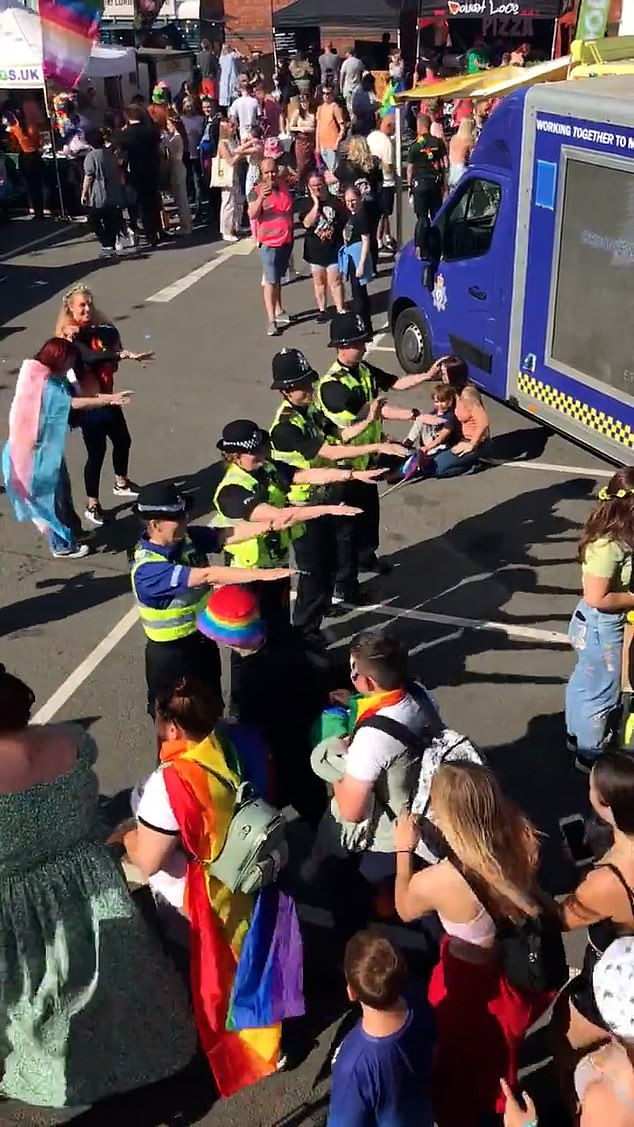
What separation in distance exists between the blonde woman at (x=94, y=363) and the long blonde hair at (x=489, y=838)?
15.8ft

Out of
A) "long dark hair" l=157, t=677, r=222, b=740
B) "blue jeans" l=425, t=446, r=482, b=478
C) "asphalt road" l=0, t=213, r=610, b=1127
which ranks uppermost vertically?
"long dark hair" l=157, t=677, r=222, b=740

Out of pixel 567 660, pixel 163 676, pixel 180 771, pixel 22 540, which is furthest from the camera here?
pixel 22 540

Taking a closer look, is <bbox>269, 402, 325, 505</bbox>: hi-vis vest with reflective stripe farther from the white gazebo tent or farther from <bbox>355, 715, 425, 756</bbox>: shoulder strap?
the white gazebo tent

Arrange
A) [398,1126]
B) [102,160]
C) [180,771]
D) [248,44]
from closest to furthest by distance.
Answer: [398,1126] < [180,771] < [102,160] < [248,44]

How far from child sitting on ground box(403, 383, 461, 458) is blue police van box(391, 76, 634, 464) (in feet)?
3.58

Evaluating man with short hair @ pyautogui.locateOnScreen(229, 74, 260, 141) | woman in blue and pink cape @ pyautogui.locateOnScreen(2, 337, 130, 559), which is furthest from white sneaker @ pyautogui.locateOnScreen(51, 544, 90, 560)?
man with short hair @ pyautogui.locateOnScreen(229, 74, 260, 141)

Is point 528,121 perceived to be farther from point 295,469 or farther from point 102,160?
point 102,160

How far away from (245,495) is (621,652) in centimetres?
193

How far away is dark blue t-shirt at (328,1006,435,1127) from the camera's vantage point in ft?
9.18

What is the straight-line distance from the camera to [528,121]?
7.96 meters

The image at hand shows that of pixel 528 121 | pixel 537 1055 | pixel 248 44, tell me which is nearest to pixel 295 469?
pixel 537 1055

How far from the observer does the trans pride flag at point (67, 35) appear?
46.4 ft

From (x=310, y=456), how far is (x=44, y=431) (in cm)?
212

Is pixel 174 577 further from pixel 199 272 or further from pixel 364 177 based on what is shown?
pixel 199 272
